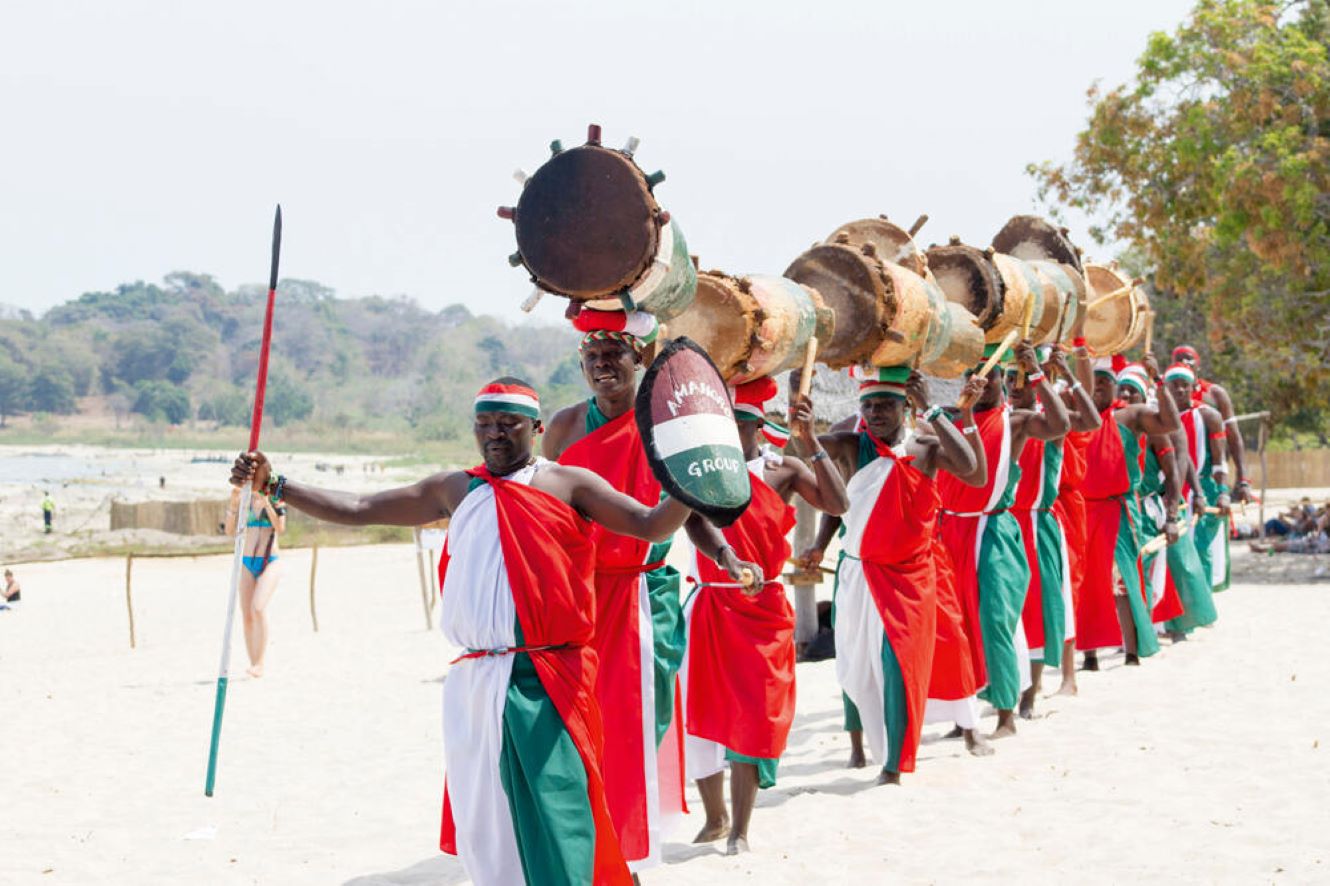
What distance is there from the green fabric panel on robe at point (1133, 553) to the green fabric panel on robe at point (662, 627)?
6.58m

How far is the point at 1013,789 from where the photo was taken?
25.4 ft

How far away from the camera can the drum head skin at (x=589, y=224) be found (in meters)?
5.49

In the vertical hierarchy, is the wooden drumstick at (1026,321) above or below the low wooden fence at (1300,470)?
above

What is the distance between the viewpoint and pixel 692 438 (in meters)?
4.65

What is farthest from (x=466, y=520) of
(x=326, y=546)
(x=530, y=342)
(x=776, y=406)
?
(x=530, y=342)

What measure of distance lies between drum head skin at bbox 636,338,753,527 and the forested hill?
9932 cm

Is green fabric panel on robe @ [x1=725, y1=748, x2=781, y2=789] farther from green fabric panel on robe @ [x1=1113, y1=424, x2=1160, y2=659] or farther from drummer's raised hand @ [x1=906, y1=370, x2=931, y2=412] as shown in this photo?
green fabric panel on robe @ [x1=1113, y1=424, x2=1160, y2=659]

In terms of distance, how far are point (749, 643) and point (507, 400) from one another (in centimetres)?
225

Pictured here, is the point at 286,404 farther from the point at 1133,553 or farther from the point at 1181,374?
the point at 1133,553

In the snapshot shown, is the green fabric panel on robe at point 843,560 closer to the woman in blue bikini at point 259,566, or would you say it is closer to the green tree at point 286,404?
the woman in blue bikini at point 259,566

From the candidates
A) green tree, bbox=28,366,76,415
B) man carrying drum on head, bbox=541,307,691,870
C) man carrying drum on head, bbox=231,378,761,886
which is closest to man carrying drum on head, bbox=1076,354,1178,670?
man carrying drum on head, bbox=541,307,691,870

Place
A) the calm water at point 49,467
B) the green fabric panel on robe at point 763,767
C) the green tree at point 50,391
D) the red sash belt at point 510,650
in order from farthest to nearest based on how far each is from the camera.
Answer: the green tree at point 50,391
the calm water at point 49,467
the green fabric panel on robe at point 763,767
the red sash belt at point 510,650

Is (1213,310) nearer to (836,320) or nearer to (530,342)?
(836,320)

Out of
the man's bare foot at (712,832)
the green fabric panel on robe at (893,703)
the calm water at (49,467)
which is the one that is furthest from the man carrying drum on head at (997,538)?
the calm water at (49,467)
